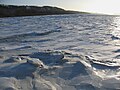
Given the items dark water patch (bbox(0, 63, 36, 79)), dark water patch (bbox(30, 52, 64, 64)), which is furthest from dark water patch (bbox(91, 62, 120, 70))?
dark water patch (bbox(0, 63, 36, 79))

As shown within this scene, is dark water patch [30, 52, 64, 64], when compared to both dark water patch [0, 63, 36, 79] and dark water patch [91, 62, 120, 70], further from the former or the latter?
dark water patch [91, 62, 120, 70]

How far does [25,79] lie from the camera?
172 inches

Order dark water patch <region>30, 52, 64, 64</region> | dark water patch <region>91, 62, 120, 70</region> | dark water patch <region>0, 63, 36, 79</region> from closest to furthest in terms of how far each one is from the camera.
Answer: dark water patch <region>0, 63, 36, 79</region>
dark water patch <region>91, 62, 120, 70</region>
dark water patch <region>30, 52, 64, 64</region>

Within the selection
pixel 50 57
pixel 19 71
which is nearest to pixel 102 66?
pixel 50 57

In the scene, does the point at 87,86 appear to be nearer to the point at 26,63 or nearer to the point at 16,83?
the point at 16,83

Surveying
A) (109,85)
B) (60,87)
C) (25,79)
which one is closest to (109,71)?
(109,85)

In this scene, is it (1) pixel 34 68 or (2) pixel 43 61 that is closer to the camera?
(1) pixel 34 68

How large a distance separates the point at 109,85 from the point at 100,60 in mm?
1873

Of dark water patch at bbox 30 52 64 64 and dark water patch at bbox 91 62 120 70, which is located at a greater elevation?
dark water patch at bbox 91 62 120 70

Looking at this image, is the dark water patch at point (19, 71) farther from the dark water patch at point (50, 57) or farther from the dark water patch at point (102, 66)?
the dark water patch at point (102, 66)

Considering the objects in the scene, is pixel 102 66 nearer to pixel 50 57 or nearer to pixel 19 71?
pixel 50 57

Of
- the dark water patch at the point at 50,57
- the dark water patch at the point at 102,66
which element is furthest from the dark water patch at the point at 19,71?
the dark water patch at the point at 102,66

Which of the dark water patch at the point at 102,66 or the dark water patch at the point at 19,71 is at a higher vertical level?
the dark water patch at the point at 102,66

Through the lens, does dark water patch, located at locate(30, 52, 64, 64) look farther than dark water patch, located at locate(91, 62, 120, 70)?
Yes
